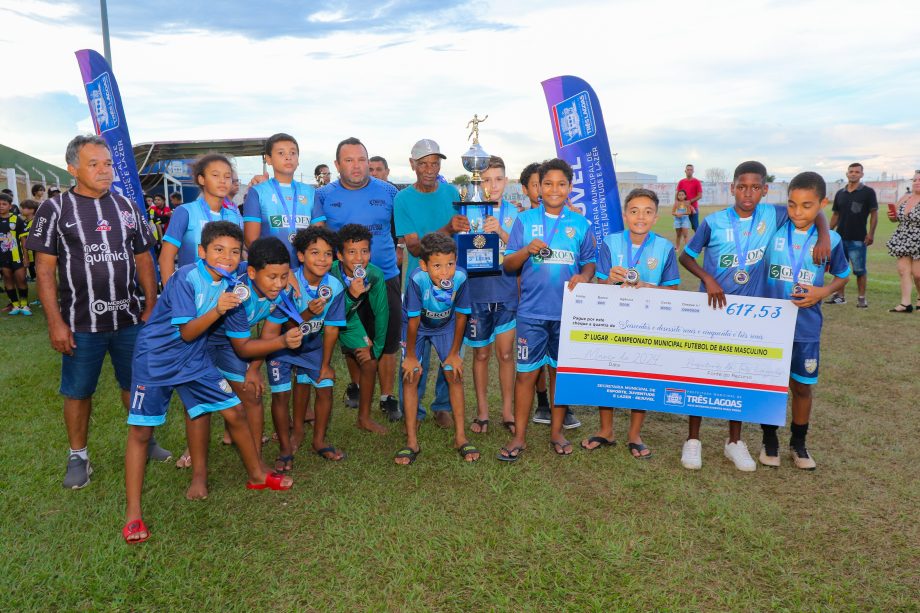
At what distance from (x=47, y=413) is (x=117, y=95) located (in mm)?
5042

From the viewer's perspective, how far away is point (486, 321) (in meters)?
4.95

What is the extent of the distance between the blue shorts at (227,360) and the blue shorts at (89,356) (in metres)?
0.62

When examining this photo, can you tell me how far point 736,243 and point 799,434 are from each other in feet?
4.90

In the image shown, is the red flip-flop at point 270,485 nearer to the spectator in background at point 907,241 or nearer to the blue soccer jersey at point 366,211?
the blue soccer jersey at point 366,211

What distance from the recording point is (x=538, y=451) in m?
4.59

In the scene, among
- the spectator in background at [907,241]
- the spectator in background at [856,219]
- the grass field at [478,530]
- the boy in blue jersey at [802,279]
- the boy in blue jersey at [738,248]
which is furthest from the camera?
the spectator in background at [856,219]

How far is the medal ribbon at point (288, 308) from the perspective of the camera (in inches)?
154

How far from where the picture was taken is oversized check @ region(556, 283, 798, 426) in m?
4.30

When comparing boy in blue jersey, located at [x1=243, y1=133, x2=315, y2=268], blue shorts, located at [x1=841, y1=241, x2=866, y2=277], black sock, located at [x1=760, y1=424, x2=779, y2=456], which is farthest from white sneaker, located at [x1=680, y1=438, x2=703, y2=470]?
blue shorts, located at [x1=841, y1=241, x2=866, y2=277]

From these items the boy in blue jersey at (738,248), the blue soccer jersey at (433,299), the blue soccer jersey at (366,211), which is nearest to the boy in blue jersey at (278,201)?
the blue soccer jersey at (366,211)

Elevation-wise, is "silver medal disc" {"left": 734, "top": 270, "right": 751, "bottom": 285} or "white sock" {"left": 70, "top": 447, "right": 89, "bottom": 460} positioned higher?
"silver medal disc" {"left": 734, "top": 270, "right": 751, "bottom": 285}

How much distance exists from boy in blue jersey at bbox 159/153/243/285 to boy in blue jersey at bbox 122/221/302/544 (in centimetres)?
68

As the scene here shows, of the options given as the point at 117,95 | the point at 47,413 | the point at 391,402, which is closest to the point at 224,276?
the point at 391,402

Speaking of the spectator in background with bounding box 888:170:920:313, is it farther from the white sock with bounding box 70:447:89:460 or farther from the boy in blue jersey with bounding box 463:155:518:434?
the white sock with bounding box 70:447:89:460
